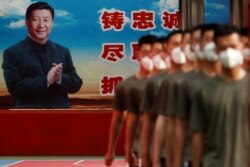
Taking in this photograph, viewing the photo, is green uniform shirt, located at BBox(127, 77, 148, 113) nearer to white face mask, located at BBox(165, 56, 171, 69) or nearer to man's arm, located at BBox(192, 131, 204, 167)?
white face mask, located at BBox(165, 56, 171, 69)

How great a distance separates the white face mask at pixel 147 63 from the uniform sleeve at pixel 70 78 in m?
7.11

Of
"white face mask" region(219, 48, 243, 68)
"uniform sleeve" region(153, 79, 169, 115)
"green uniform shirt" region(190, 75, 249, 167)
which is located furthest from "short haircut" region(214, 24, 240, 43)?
"uniform sleeve" region(153, 79, 169, 115)

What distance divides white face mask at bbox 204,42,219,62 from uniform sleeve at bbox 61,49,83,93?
891cm

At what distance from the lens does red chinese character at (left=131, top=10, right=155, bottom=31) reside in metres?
13.4

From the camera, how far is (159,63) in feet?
20.1

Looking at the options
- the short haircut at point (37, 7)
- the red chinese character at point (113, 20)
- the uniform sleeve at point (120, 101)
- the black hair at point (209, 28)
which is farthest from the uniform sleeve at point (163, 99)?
the short haircut at point (37, 7)

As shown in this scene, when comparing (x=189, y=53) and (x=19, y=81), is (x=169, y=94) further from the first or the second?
(x=19, y=81)

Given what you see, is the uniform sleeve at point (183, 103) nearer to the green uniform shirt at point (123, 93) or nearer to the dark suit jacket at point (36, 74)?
the green uniform shirt at point (123, 93)

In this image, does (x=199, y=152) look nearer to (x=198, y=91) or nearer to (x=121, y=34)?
(x=198, y=91)

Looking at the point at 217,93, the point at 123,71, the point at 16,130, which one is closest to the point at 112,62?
the point at 123,71

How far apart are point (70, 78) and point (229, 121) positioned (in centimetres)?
932

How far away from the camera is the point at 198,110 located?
4426 mm

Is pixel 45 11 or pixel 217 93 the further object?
pixel 45 11

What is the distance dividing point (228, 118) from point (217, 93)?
0.54 feet
